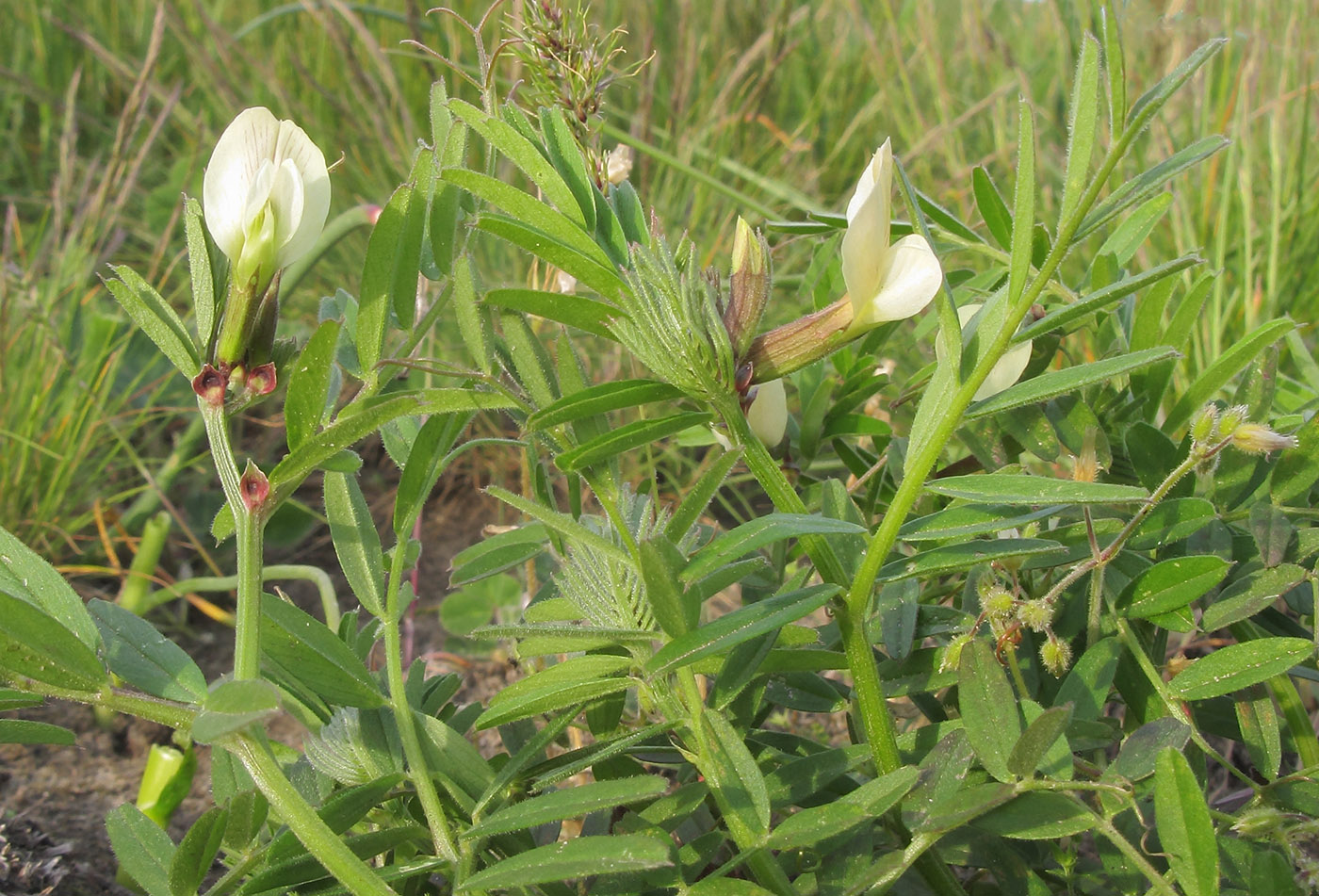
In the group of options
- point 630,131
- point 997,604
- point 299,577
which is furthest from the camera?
point 630,131

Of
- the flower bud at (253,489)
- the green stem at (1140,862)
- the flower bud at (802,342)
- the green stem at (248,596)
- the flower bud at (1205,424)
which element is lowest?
the green stem at (1140,862)

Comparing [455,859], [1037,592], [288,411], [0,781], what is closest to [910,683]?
[1037,592]

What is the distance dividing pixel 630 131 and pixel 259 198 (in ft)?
6.38

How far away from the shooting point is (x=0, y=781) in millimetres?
1210

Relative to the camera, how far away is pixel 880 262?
570 mm

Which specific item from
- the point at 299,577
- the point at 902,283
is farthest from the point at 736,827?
the point at 299,577

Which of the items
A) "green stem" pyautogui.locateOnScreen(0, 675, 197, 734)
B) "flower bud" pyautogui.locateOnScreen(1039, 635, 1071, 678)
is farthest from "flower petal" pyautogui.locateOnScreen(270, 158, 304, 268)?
"flower bud" pyautogui.locateOnScreen(1039, 635, 1071, 678)

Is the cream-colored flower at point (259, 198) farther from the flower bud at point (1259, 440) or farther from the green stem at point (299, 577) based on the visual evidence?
the flower bud at point (1259, 440)

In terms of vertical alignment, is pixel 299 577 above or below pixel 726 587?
below

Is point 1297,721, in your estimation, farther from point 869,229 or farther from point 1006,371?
point 869,229

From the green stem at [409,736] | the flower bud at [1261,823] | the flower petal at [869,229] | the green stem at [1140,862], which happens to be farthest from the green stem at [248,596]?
the flower bud at [1261,823]

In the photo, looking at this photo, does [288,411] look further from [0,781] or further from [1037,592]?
[0,781]

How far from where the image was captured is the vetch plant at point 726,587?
0.55 m

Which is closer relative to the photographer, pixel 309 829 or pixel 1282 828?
pixel 309 829
